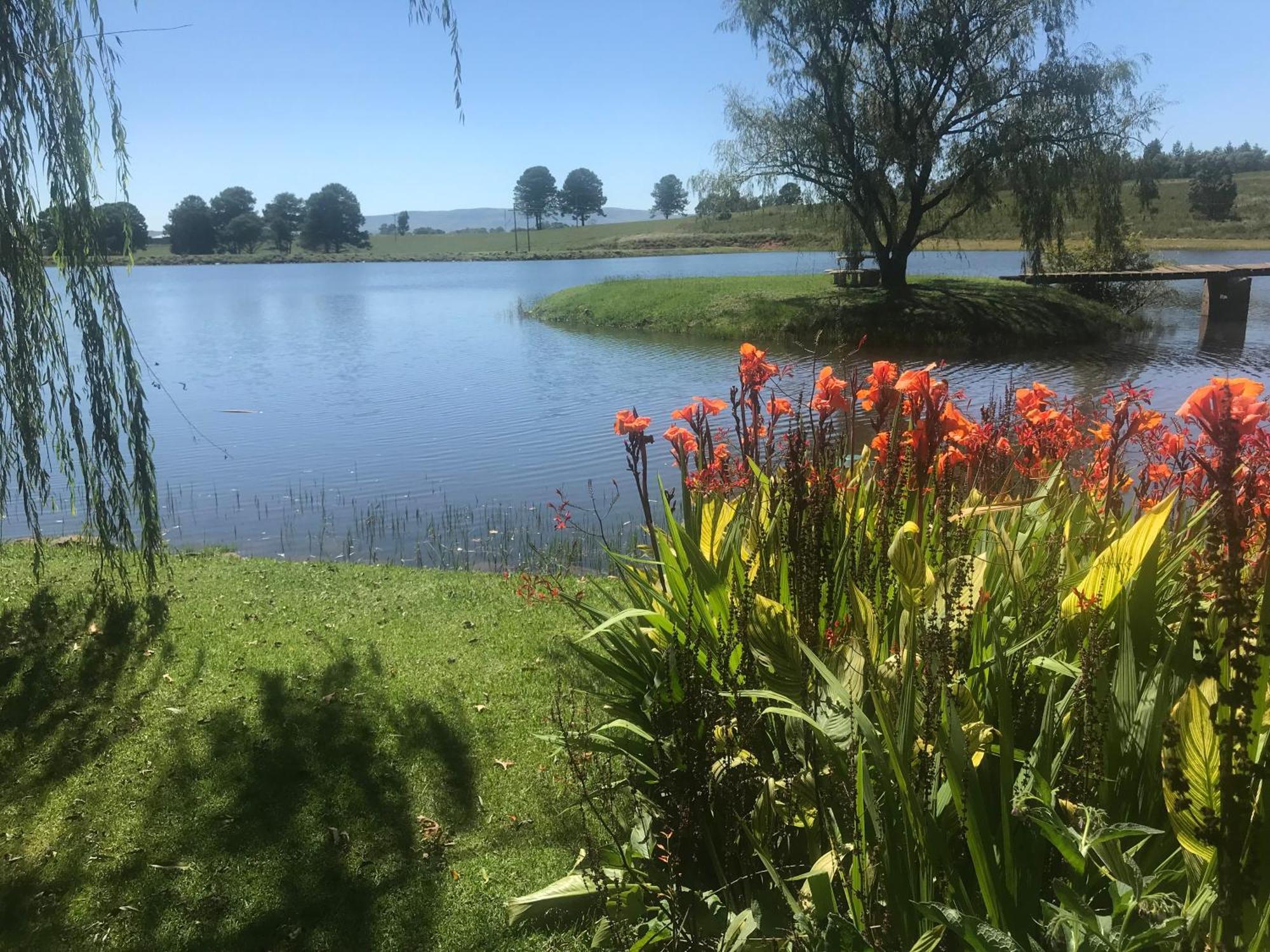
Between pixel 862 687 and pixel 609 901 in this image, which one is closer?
pixel 862 687

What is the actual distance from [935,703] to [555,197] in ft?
499

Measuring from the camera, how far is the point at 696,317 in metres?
25.0

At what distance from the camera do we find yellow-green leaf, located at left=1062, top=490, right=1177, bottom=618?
230 cm

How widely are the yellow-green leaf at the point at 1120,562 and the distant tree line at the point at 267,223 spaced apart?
111 metres

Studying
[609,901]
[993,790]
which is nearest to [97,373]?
[609,901]

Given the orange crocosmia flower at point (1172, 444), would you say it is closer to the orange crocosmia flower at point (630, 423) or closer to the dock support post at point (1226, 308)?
the orange crocosmia flower at point (630, 423)

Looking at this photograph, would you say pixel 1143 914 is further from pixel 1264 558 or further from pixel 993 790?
pixel 1264 558

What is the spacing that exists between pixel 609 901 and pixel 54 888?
6.62 feet

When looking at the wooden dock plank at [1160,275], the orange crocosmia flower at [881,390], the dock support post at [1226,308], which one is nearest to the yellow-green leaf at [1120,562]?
the orange crocosmia flower at [881,390]

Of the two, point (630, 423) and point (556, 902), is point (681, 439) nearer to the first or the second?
point (630, 423)

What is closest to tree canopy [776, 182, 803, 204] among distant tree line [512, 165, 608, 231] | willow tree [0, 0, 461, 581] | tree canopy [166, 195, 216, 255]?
willow tree [0, 0, 461, 581]

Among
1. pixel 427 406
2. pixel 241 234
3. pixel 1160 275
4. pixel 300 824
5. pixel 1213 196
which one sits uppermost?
pixel 241 234

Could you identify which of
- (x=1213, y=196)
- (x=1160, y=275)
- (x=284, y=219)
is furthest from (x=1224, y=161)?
(x=284, y=219)

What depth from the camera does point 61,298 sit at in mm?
5062
